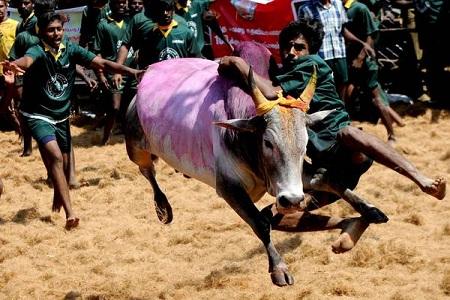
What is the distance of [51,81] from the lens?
23.8 ft

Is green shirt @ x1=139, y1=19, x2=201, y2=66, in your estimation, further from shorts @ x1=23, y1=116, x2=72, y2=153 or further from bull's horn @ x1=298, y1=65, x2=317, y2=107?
bull's horn @ x1=298, y1=65, x2=317, y2=107

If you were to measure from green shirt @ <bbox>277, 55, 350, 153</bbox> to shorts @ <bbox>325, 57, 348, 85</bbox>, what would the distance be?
4158mm

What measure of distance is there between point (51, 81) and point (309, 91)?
3.06 meters

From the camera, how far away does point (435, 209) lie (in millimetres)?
7449

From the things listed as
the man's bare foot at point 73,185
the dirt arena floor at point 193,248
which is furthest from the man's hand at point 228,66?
the man's bare foot at point 73,185

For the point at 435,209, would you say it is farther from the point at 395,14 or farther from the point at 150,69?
the point at 395,14

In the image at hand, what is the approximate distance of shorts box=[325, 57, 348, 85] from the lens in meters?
9.51

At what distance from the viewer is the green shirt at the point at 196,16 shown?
9.91 metres

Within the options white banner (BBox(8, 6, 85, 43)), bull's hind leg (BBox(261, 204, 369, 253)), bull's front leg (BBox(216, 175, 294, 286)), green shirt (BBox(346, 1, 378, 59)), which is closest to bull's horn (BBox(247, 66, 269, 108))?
bull's front leg (BBox(216, 175, 294, 286))

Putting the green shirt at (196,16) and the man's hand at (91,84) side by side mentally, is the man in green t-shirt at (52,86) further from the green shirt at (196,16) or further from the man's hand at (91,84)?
the green shirt at (196,16)

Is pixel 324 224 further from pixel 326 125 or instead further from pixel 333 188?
pixel 326 125

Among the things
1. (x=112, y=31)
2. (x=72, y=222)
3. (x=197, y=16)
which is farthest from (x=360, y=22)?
(x=72, y=222)

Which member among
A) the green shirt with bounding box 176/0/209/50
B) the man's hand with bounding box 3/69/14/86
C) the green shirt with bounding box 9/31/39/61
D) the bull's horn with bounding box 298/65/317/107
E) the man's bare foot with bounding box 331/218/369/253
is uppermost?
the bull's horn with bounding box 298/65/317/107

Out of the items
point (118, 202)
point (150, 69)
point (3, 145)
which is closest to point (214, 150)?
point (150, 69)
